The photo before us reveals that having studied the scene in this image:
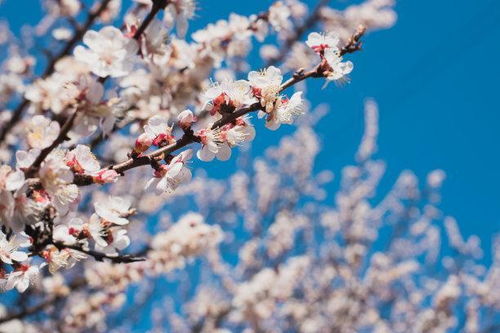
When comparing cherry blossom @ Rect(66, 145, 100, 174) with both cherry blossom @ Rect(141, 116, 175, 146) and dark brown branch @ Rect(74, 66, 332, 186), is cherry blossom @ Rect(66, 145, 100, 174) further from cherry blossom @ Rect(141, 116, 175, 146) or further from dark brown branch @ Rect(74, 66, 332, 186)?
cherry blossom @ Rect(141, 116, 175, 146)

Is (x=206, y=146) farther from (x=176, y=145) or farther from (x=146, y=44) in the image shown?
(x=146, y=44)

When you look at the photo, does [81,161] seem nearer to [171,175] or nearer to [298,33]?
[171,175]

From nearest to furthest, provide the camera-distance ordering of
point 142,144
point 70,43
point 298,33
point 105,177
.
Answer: point 105,177 < point 142,144 < point 70,43 < point 298,33

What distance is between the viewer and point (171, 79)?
2.90 metres

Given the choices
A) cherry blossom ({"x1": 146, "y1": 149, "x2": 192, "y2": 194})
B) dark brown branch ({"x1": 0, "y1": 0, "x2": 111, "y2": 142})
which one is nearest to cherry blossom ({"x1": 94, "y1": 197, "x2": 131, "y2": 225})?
cherry blossom ({"x1": 146, "y1": 149, "x2": 192, "y2": 194})

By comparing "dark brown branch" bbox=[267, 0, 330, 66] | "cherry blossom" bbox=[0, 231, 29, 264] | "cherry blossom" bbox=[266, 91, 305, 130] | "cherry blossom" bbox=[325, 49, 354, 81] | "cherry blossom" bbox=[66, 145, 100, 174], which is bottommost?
"cherry blossom" bbox=[0, 231, 29, 264]

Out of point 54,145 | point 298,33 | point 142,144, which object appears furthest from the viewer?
point 298,33

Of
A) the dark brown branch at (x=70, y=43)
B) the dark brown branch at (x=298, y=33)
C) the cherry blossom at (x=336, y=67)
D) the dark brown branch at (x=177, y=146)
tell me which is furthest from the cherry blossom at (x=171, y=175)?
the dark brown branch at (x=298, y=33)

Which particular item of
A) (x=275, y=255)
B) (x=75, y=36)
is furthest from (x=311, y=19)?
(x=275, y=255)

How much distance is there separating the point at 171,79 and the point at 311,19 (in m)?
2.63

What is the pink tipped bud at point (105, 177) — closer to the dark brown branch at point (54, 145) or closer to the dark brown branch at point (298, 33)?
the dark brown branch at point (54, 145)

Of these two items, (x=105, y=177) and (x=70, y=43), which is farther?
(x=70, y=43)

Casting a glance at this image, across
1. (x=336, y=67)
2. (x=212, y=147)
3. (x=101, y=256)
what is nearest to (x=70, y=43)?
(x=101, y=256)

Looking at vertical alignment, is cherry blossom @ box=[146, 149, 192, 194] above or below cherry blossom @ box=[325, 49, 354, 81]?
below
